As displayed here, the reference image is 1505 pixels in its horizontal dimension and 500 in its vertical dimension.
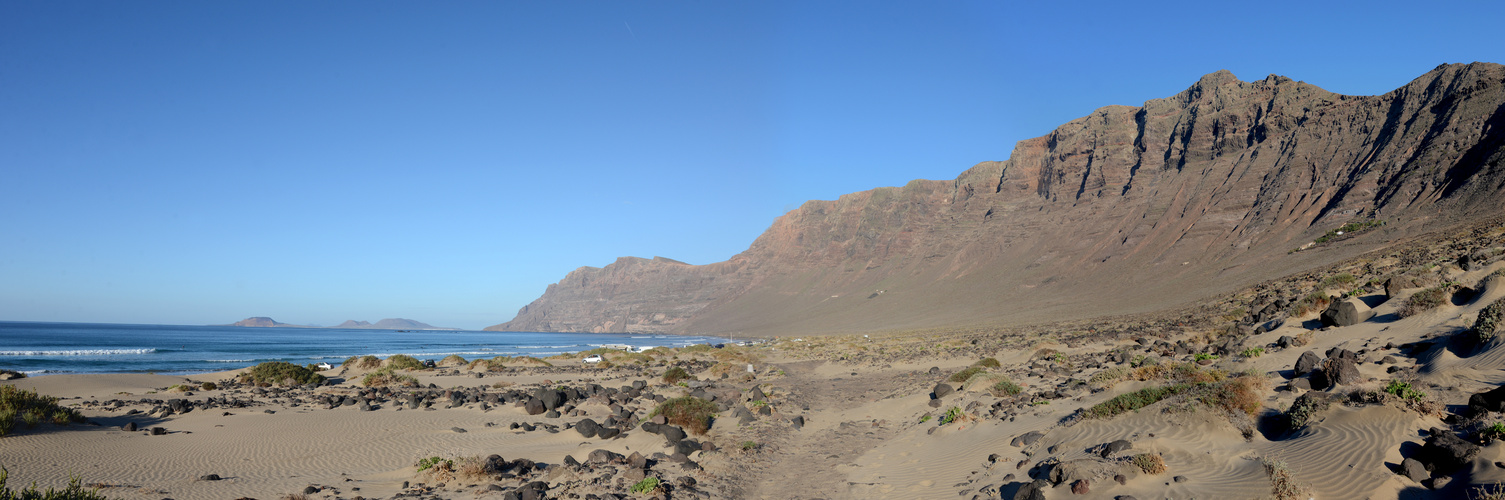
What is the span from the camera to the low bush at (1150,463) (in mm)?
7500

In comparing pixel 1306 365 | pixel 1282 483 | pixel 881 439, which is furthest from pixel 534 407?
pixel 1306 365

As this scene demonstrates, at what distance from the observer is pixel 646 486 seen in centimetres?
982

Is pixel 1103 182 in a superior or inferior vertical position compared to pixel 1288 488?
superior

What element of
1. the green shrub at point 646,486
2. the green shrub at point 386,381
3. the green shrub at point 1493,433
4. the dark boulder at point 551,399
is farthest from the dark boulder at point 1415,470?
the green shrub at point 386,381

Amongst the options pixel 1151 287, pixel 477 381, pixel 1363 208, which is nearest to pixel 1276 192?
pixel 1363 208

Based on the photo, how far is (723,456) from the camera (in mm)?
12547

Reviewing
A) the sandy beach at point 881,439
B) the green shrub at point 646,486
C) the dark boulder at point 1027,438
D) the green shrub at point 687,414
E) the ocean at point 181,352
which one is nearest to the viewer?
the sandy beach at point 881,439

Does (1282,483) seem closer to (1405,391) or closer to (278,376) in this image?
(1405,391)

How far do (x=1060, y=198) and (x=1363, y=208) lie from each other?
5181 centimetres

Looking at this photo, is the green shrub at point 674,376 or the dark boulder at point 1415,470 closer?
the dark boulder at point 1415,470

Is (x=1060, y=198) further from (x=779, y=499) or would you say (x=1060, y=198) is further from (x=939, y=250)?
(x=779, y=499)

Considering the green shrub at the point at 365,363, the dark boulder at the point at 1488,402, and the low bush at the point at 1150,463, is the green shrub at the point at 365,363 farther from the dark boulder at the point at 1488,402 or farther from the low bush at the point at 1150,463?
the dark boulder at the point at 1488,402

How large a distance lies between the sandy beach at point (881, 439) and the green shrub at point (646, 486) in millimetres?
113

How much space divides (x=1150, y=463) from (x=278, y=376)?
29.1 m
